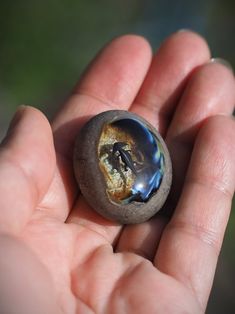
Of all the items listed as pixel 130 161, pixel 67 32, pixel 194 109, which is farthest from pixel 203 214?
pixel 67 32

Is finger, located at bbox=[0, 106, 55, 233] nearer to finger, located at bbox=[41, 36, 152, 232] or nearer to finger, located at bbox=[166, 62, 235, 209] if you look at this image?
finger, located at bbox=[41, 36, 152, 232]

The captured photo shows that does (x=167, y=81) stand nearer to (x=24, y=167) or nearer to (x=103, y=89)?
(x=103, y=89)

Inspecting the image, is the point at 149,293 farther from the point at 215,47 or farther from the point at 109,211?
the point at 215,47

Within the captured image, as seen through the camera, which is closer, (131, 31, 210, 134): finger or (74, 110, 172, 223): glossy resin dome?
(74, 110, 172, 223): glossy resin dome

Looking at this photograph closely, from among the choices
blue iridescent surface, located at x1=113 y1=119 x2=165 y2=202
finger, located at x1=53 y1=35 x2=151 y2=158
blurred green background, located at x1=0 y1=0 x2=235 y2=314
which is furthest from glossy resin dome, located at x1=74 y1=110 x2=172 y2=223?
blurred green background, located at x1=0 y1=0 x2=235 y2=314

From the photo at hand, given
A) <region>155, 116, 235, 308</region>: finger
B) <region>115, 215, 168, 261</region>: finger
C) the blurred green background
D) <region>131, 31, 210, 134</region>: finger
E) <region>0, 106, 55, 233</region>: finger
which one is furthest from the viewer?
the blurred green background

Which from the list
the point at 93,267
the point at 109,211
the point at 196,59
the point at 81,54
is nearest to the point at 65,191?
the point at 109,211
